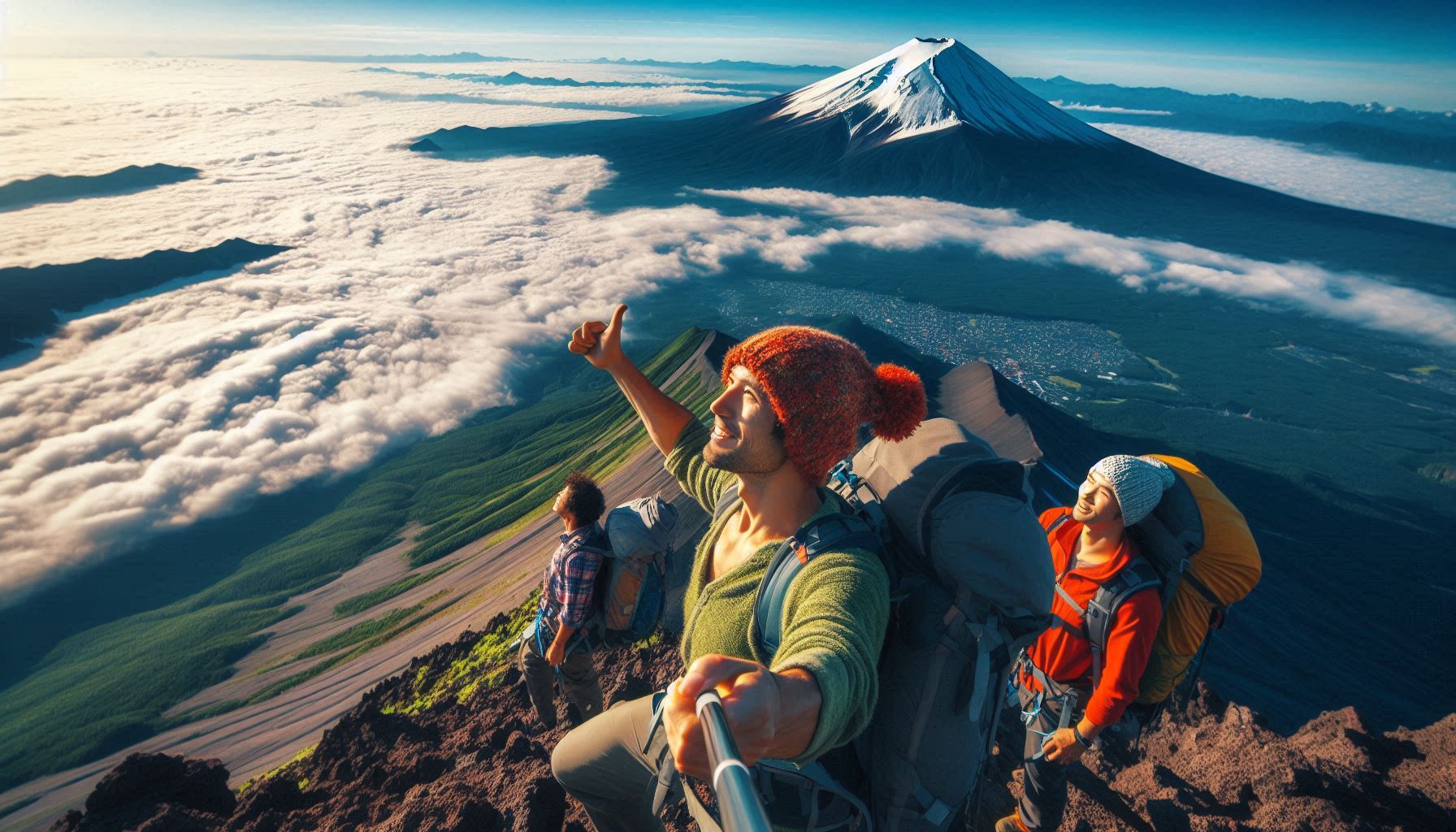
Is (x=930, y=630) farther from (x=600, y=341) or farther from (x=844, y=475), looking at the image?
(x=600, y=341)

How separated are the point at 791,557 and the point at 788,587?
10 cm

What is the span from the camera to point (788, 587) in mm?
2195

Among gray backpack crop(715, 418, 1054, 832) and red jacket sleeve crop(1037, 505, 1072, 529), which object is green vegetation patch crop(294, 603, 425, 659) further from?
gray backpack crop(715, 418, 1054, 832)

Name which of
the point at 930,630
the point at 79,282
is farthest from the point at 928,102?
the point at 930,630

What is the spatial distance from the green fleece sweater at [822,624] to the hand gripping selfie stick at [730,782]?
0.43 metres

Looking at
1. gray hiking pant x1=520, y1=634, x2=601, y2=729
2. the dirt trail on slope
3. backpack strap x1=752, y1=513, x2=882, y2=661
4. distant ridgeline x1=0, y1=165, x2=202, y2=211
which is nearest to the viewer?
backpack strap x1=752, y1=513, x2=882, y2=661

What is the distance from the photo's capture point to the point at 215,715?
3162cm

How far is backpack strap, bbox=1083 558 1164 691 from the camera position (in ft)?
12.1

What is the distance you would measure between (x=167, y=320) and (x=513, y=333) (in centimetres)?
5554

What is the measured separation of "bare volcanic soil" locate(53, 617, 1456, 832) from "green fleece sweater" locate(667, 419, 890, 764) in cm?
270

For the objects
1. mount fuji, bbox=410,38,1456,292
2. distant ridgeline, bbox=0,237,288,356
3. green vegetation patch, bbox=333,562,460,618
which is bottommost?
distant ridgeline, bbox=0,237,288,356

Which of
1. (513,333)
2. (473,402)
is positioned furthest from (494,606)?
(513,333)

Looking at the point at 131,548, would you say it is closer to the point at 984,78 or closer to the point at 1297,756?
the point at 1297,756

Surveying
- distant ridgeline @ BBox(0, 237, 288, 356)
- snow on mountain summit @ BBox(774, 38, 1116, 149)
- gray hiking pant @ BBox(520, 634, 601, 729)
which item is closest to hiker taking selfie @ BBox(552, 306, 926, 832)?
gray hiking pant @ BBox(520, 634, 601, 729)
